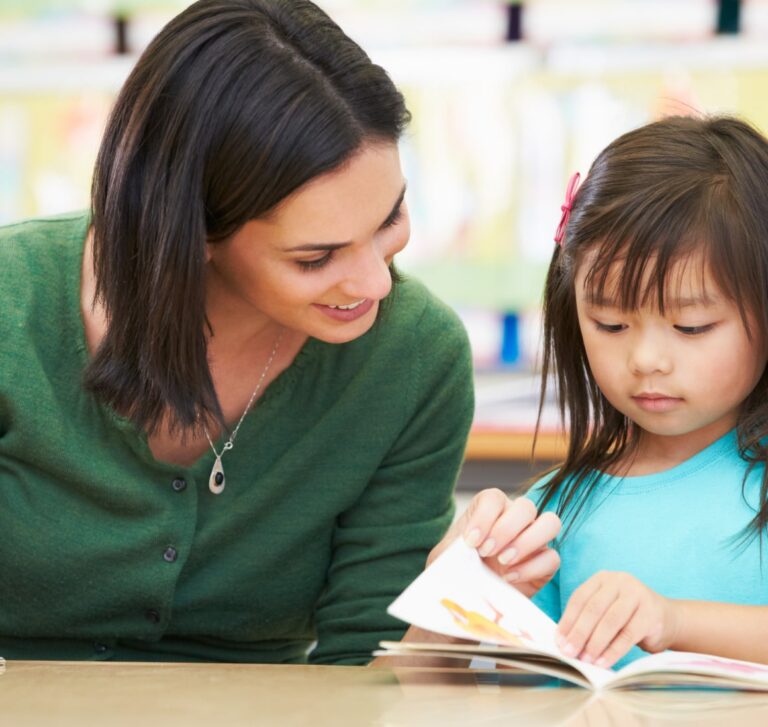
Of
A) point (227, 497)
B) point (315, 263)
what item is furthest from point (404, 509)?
point (315, 263)

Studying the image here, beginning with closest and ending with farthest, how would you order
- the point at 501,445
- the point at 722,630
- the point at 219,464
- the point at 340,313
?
the point at 722,630, the point at 340,313, the point at 219,464, the point at 501,445

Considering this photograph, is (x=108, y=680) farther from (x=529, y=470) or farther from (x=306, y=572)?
(x=529, y=470)

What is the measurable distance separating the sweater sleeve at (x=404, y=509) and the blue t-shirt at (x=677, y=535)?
0.79 ft

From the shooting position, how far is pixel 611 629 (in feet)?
3.04

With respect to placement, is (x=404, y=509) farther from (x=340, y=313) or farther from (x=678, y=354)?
(x=678, y=354)

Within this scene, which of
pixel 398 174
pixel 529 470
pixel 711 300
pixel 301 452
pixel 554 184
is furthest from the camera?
pixel 554 184

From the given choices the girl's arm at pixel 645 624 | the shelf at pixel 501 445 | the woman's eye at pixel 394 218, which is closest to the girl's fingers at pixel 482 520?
the girl's arm at pixel 645 624

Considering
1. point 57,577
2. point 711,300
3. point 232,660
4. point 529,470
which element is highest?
point 711,300

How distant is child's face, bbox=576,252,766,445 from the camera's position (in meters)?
1.06

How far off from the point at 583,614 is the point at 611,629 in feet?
0.08

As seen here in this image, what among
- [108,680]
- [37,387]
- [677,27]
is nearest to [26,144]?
[677,27]

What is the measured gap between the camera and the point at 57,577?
4.30ft

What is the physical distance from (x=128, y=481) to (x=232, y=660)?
257mm

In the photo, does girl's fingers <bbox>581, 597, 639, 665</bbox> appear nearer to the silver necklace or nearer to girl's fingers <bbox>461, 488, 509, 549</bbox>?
girl's fingers <bbox>461, 488, 509, 549</bbox>
